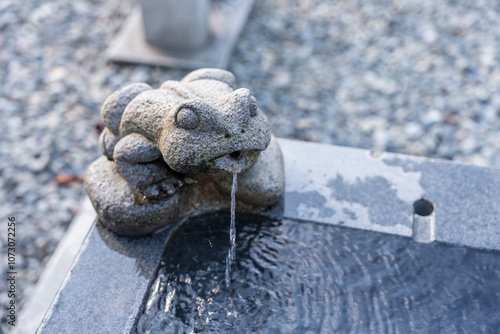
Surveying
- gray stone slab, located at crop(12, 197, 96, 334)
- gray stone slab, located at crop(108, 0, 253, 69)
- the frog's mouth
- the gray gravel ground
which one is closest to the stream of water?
the frog's mouth

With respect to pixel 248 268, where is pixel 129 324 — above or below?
below

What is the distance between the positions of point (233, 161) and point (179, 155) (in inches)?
9.5

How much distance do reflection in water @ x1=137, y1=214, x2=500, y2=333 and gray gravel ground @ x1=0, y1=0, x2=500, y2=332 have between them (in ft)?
4.91

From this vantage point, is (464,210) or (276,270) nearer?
(276,270)

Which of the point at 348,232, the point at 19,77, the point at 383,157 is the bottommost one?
the point at 19,77

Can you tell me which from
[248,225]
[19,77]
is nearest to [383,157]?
[248,225]

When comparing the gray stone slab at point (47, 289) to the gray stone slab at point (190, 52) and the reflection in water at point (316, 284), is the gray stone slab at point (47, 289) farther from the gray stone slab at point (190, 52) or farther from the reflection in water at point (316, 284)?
the gray stone slab at point (190, 52)

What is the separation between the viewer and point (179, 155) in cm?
207

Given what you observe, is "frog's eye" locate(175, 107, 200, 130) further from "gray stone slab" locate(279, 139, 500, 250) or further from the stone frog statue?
"gray stone slab" locate(279, 139, 500, 250)

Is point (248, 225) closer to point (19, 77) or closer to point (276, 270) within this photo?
point (276, 270)

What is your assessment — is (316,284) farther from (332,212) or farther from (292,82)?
(292,82)

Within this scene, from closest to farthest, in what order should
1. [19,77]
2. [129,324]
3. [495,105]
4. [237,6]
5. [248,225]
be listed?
[129,324], [248,225], [495,105], [19,77], [237,6]

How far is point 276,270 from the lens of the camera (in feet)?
7.80

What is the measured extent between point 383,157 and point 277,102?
5.42 feet
